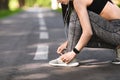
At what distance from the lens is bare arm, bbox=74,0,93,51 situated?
491 centimetres

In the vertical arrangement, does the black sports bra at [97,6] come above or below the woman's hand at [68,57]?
above

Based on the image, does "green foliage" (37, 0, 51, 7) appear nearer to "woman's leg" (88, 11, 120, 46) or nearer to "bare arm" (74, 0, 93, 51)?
"woman's leg" (88, 11, 120, 46)

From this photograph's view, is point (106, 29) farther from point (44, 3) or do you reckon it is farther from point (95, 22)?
point (44, 3)

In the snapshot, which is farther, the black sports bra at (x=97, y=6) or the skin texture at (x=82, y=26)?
the black sports bra at (x=97, y=6)

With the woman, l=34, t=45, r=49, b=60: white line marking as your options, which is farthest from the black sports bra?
l=34, t=45, r=49, b=60: white line marking

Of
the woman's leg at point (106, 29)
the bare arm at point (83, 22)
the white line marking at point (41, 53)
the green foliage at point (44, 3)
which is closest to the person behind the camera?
the bare arm at point (83, 22)

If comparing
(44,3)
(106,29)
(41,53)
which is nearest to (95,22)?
(106,29)

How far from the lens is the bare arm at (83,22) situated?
4.91m

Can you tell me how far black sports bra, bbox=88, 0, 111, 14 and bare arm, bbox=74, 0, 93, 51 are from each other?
0.13 metres

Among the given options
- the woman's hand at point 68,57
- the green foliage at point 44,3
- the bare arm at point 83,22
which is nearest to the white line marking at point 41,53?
the woman's hand at point 68,57

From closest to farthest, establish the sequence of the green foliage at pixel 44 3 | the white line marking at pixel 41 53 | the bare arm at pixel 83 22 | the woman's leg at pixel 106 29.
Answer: the bare arm at pixel 83 22
the woman's leg at pixel 106 29
the white line marking at pixel 41 53
the green foliage at pixel 44 3

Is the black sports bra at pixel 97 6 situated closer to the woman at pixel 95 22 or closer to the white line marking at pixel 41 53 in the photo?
the woman at pixel 95 22

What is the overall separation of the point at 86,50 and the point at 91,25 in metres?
1.84

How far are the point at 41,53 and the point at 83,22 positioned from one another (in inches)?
73.7
